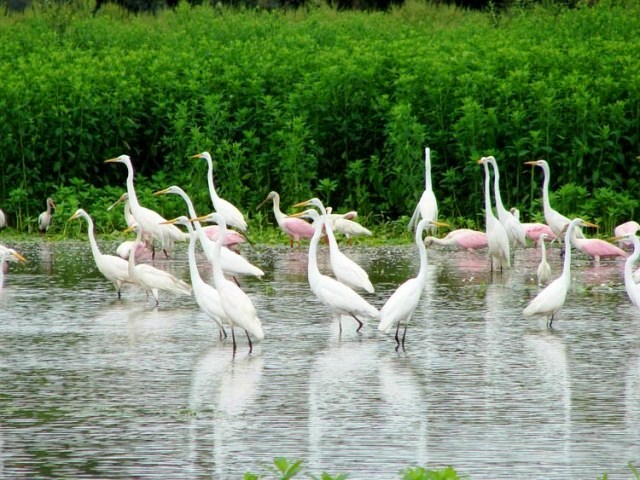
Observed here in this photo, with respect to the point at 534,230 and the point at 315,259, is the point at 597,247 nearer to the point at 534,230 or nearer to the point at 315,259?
the point at 534,230

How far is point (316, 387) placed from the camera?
360 inches

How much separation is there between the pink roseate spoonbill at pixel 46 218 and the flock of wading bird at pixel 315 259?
0.01 meters

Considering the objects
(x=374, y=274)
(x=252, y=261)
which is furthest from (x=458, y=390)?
(x=252, y=261)

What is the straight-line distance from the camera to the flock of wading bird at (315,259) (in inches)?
417

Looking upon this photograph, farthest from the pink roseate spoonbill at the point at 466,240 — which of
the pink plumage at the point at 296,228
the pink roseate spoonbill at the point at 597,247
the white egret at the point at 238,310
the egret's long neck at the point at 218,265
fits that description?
the white egret at the point at 238,310

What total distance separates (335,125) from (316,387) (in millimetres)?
11160

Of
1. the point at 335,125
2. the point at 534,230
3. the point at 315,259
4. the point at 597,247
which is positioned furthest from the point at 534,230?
the point at 315,259

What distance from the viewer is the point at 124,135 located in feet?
66.2

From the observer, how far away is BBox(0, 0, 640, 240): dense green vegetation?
19.0m

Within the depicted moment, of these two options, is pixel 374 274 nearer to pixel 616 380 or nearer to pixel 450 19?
pixel 616 380

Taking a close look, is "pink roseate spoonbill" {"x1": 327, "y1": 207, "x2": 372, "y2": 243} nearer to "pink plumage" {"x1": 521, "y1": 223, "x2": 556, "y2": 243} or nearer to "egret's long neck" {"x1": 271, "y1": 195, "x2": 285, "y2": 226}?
"egret's long neck" {"x1": 271, "y1": 195, "x2": 285, "y2": 226}

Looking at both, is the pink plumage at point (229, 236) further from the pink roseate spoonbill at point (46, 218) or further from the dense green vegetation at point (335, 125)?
the pink roseate spoonbill at point (46, 218)

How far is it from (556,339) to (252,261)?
5.99 metres

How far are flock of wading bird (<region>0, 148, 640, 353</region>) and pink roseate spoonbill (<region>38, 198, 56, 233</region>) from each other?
0.5 inches
